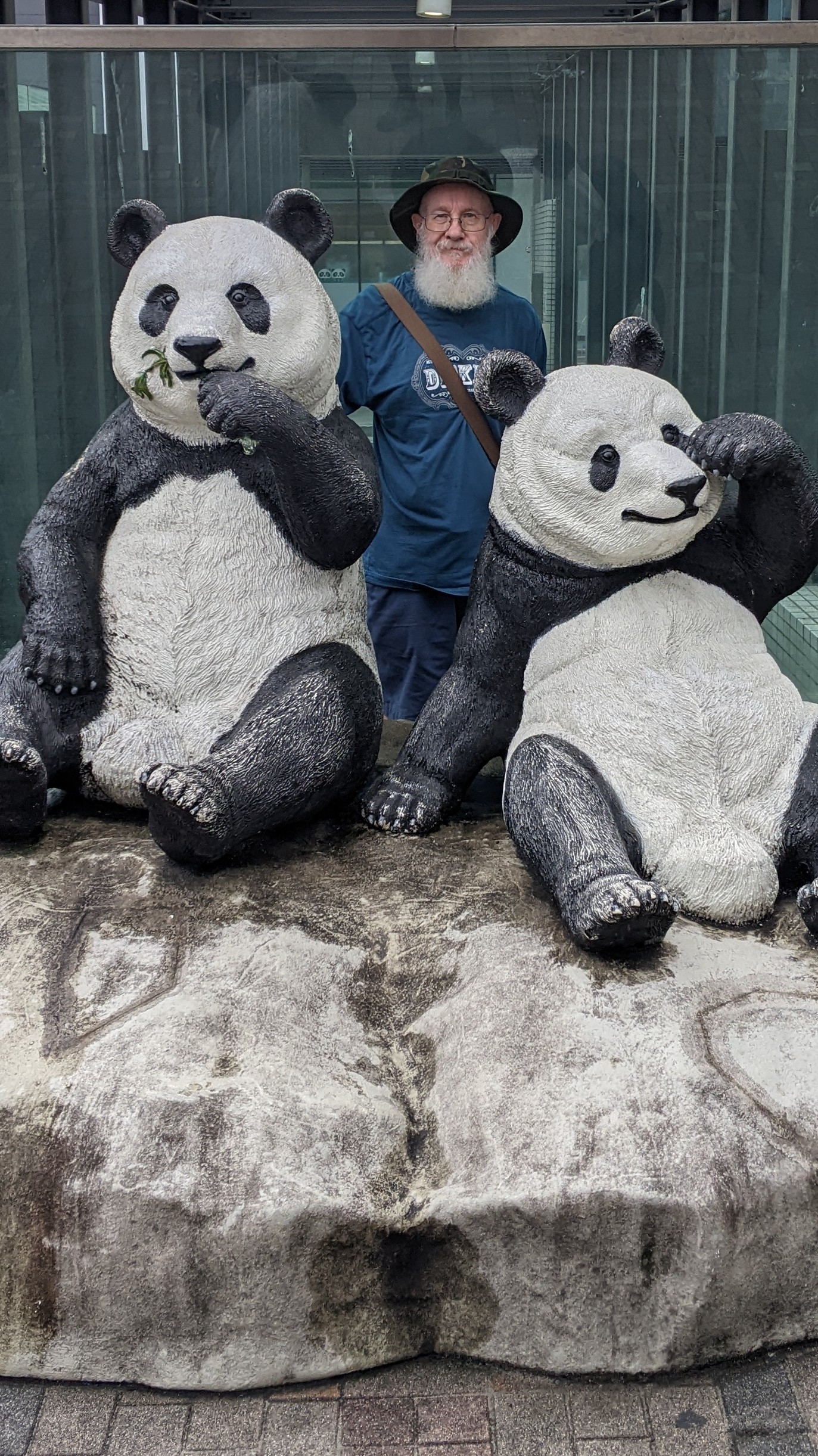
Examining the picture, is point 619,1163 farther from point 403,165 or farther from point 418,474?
point 403,165

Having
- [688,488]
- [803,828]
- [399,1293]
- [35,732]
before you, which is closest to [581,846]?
[803,828]

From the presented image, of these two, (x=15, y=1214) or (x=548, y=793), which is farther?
(x=548, y=793)

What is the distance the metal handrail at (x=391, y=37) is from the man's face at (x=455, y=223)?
15.1 inches

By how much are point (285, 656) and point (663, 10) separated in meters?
3.04

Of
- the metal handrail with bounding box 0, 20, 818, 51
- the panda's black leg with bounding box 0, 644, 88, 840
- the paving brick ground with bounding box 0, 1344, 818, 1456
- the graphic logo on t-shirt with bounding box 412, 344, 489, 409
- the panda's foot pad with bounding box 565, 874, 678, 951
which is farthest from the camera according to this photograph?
the graphic logo on t-shirt with bounding box 412, 344, 489, 409

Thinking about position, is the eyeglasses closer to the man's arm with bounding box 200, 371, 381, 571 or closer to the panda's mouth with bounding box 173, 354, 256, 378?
the man's arm with bounding box 200, 371, 381, 571

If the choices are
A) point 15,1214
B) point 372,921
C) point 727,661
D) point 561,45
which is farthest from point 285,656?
point 561,45

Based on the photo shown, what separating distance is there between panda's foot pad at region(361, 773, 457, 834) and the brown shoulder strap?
919 millimetres

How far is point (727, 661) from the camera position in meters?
3.07

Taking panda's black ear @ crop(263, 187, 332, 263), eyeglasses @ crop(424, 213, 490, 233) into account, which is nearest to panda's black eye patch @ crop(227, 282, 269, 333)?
panda's black ear @ crop(263, 187, 332, 263)

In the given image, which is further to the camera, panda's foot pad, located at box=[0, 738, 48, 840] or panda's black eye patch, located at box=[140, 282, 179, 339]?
panda's black eye patch, located at box=[140, 282, 179, 339]

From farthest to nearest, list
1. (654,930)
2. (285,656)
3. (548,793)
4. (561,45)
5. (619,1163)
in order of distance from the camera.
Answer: (561,45), (285,656), (548,793), (654,930), (619,1163)

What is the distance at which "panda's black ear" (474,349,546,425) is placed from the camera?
3.12 m

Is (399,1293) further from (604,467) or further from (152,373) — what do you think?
(152,373)
